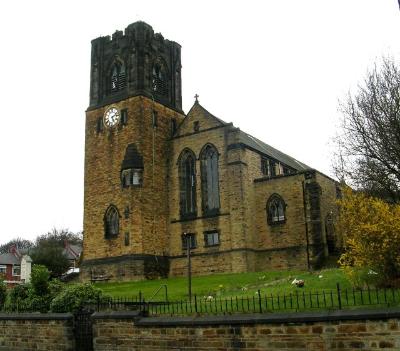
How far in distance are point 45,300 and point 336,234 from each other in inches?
965

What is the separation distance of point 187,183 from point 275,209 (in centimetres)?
710

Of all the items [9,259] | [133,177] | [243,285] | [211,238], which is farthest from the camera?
[9,259]

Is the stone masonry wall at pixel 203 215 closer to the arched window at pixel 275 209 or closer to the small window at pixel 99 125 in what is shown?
the arched window at pixel 275 209

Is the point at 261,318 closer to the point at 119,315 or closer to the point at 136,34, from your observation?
the point at 119,315

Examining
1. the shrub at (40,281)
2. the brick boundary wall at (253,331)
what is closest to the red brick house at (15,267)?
the shrub at (40,281)

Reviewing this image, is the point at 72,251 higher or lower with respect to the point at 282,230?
higher

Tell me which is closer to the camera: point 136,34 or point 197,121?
point 197,121

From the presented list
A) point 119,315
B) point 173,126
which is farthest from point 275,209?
point 119,315

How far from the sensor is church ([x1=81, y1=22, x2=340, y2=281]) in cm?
3756

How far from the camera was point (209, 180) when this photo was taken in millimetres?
39875

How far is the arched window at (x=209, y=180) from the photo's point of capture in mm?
39406

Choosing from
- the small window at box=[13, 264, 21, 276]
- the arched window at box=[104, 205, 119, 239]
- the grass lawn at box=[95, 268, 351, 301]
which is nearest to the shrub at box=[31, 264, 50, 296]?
the grass lawn at box=[95, 268, 351, 301]

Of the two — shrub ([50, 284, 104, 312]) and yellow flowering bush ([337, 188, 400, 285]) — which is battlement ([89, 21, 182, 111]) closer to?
shrub ([50, 284, 104, 312])

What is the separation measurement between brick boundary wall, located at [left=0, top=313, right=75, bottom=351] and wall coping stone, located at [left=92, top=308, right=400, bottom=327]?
2063 mm
